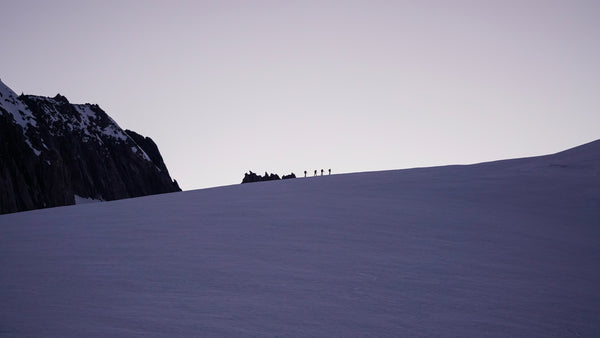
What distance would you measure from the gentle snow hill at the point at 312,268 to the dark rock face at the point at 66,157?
91559 millimetres

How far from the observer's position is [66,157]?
427ft

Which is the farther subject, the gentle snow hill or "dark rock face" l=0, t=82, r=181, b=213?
"dark rock face" l=0, t=82, r=181, b=213

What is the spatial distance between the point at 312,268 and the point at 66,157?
452 ft

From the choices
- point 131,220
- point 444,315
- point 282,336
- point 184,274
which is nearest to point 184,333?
point 282,336

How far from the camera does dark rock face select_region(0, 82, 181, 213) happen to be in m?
→ 103

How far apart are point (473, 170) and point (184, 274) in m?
12.6

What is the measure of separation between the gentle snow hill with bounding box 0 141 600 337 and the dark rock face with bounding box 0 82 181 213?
91559 mm

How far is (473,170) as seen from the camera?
16469 mm

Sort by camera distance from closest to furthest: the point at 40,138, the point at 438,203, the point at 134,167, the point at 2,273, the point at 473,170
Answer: the point at 2,273 → the point at 438,203 → the point at 473,170 → the point at 40,138 → the point at 134,167

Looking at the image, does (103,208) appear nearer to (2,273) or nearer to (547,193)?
(2,273)

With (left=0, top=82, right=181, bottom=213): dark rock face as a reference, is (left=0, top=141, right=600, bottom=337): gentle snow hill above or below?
below

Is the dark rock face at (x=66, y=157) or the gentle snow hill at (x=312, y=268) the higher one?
the dark rock face at (x=66, y=157)

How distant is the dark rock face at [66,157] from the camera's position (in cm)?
10281

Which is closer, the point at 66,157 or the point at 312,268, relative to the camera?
the point at 312,268
